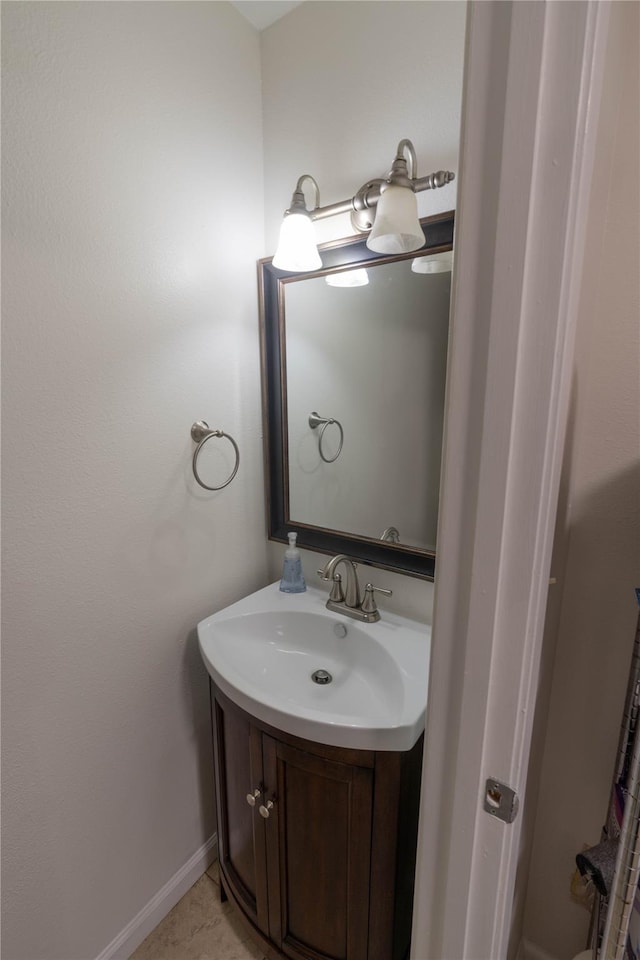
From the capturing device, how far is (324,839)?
956 mm

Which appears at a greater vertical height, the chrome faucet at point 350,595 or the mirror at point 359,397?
the mirror at point 359,397

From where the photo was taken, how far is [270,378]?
1.42m

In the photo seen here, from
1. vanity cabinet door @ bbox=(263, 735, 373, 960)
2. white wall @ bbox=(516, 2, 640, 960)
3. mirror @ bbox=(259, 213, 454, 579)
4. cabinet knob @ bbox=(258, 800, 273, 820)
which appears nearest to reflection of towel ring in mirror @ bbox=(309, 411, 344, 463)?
mirror @ bbox=(259, 213, 454, 579)

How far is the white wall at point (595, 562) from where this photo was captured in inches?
31.2

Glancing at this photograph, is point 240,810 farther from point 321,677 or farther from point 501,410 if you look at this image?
point 501,410

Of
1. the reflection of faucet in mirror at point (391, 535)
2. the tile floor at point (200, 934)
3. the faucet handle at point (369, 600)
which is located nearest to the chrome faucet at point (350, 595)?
the faucet handle at point (369, 600)

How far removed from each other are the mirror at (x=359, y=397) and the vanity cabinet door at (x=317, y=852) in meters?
0.53

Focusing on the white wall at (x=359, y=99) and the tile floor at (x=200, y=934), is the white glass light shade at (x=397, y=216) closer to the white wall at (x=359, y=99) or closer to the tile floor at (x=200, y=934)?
the white wall at (x=359, y=99)

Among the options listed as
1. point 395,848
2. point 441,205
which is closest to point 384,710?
point 395,848

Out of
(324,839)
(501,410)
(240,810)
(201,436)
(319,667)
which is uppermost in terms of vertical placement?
(501,410)

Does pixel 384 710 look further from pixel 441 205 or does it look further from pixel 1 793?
pixel 441 205

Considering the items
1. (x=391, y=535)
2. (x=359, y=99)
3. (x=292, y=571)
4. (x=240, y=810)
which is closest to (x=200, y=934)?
(x=240, y=810)

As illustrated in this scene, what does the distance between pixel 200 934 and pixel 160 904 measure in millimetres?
141

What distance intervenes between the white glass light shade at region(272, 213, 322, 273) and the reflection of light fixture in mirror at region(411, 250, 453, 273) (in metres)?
0.26
